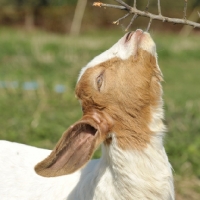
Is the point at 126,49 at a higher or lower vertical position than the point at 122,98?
higher

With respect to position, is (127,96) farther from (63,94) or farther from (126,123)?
(63,94)

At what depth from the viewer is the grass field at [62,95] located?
7.05 m

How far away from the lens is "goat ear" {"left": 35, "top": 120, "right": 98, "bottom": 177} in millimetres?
3896

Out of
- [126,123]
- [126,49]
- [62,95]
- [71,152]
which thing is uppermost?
[126,49]

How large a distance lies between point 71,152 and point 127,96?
1.80 ft

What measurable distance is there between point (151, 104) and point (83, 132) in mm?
503

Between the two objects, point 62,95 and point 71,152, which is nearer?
point 71,152

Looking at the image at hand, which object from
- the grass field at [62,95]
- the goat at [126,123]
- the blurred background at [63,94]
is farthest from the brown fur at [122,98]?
the grass field at [62,95]

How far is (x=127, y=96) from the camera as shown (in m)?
4.18

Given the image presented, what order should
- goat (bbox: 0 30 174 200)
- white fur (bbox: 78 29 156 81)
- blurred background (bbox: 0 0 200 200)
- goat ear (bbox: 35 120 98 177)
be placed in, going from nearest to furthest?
goat ear (bbox: 35 120 98 177)
goat (bbox: 0 30 174 200)
white fur (bbox: 78 29 156 81)
blurred background (bbox: 0 0 200 200)

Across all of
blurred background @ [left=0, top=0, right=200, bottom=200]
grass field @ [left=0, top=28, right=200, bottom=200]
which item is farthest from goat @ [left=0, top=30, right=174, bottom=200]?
grass field @ [left=0, top=28, right=200, bottom=200]

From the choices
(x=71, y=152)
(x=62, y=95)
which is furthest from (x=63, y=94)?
(x=71, y=152)

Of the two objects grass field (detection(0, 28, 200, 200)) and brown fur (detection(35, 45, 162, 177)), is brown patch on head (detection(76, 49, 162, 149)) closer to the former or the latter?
brown fur (detection(35, 45, 162, 177))

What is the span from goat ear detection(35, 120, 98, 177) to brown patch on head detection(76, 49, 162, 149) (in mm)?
183
